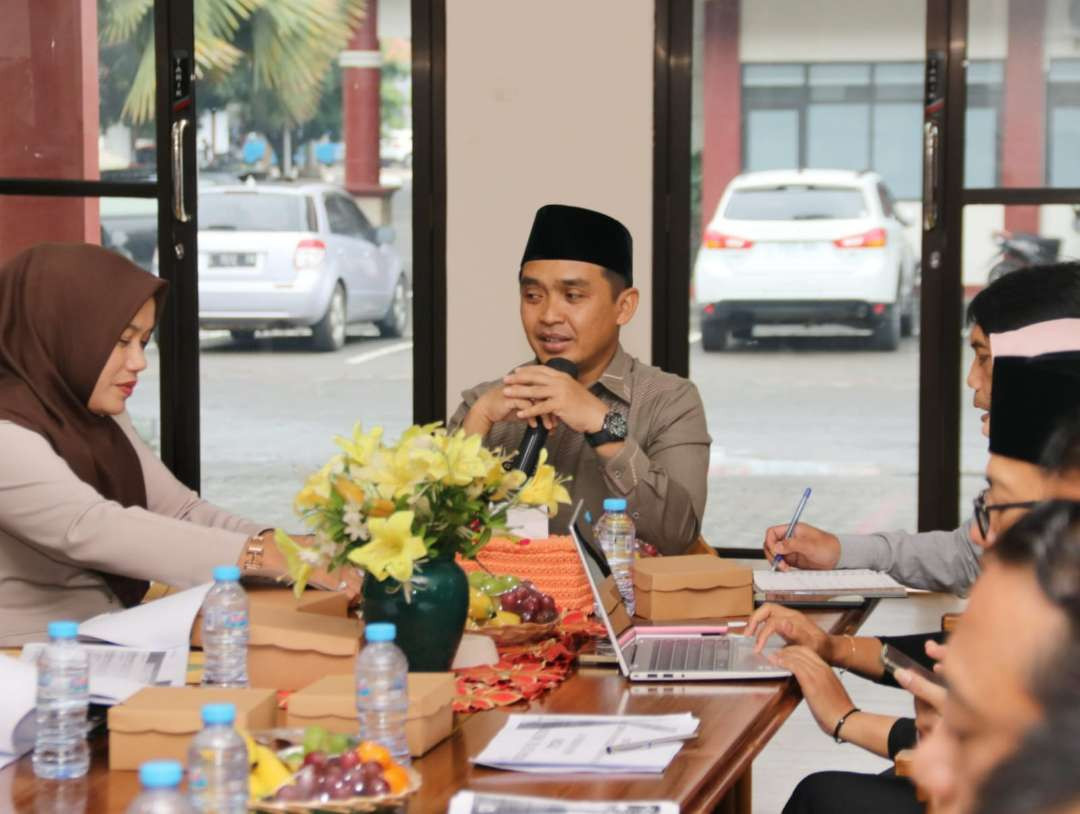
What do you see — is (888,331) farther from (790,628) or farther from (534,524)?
(790,628)

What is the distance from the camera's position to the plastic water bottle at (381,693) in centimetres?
199

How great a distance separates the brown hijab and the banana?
1.35 m

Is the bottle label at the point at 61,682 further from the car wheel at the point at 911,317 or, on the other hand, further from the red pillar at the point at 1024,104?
the red pillar at the point at 1024,104

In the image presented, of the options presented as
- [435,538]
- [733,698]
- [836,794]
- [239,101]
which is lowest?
[836,794]

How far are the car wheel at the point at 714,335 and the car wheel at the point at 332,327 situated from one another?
140 cm

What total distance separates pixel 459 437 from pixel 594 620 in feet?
2.00

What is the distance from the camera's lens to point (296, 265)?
6168 millimetres

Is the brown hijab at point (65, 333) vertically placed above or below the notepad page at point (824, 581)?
above

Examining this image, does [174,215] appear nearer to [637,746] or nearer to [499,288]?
[499,288]

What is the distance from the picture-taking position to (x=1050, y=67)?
18.4ft

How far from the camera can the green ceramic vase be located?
2334mm

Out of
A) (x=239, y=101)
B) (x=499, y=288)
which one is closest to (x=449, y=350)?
(x=499, y=288)

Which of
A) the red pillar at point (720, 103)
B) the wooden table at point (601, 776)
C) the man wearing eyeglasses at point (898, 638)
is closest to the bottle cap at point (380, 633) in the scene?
the wooden table at point (601, 776)

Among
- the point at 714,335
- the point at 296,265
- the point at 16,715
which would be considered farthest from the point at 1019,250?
the point at 16,715
